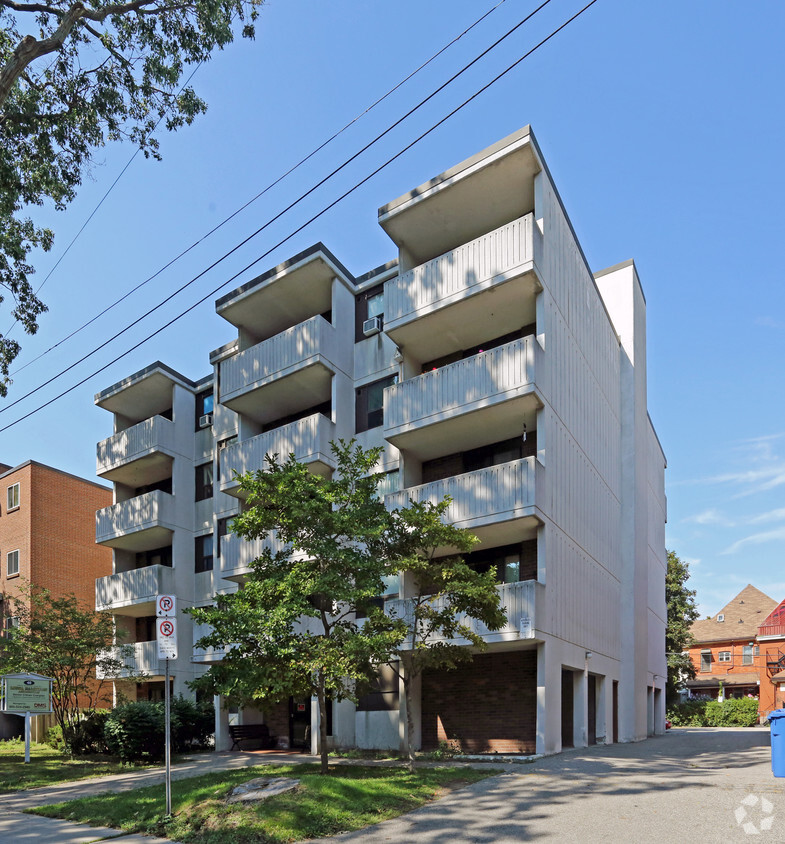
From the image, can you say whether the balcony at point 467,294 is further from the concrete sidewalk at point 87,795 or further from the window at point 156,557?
the window at point 156,557

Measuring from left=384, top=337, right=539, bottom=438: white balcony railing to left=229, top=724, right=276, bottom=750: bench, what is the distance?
1049cm

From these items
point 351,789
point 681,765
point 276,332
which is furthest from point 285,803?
point 276,332

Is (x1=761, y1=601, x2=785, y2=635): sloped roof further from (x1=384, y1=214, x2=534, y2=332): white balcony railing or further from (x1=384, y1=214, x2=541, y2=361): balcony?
(x1=384, y1=214, x2=534, y2=332): white balcony railing

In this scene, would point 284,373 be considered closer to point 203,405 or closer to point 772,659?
point 203,405

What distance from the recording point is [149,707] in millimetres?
22422

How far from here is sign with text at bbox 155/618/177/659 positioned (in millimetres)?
12141

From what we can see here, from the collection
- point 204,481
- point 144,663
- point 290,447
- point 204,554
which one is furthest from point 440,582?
point 144,663

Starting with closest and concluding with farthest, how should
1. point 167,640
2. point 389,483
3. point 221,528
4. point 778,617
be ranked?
1. point 167,640
2. point 389,483
3. point 221,528
4. point 778,617

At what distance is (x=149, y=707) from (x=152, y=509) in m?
10.7

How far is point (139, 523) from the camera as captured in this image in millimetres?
32375

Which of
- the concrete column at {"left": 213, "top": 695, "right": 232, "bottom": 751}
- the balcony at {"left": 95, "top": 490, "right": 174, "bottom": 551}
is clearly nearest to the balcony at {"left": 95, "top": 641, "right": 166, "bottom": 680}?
the balcony at {"left": 95, "top": 490, "right": 174, "bottom": 551}

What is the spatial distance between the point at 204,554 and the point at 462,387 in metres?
15.6

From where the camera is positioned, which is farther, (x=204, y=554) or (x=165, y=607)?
(x=204, y=554)

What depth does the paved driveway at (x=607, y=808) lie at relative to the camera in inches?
401
